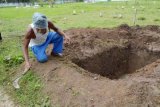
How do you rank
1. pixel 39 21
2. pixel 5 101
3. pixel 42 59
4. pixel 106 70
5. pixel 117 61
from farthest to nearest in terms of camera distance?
pixel 117 61 → pixel 106 70 → pixel 42 59 → pixel 5 101 → pixel 39 21

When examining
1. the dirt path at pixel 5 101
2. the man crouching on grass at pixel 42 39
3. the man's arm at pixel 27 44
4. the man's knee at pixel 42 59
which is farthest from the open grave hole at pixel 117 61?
the dirt path at pixel 5 101

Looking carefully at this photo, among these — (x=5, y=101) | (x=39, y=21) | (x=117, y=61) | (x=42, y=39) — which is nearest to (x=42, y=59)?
(x=42, y=39)

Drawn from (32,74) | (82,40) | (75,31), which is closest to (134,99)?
(32,74)

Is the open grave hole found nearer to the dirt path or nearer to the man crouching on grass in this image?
the man crouching on grass

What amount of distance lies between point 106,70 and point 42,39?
197 centimetres

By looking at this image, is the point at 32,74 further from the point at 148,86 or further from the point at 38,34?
the point at 148,86

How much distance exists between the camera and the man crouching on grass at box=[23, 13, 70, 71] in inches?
252

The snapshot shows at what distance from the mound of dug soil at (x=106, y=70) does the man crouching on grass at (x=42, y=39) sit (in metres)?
0.17

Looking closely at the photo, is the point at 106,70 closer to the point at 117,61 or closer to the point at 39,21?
the point at 117,61

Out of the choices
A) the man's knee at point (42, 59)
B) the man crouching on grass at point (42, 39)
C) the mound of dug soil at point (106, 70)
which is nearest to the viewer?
the mound of dug soil at point (106, 70)

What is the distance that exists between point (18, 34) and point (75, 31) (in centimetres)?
194

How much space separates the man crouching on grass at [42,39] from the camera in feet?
21.0

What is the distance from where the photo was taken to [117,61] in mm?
8305

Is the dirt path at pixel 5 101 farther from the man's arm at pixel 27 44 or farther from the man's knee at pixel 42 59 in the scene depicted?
the man's knee at pixel 42 59
